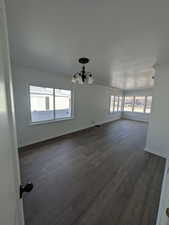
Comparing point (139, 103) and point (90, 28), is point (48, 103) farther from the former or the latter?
point (139, 103)

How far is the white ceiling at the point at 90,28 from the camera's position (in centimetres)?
104

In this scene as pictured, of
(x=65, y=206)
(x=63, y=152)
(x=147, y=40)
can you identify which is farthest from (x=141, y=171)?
(x=147, y=40)

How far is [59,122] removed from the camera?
415 cm

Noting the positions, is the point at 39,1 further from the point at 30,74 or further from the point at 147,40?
the point at 30,74

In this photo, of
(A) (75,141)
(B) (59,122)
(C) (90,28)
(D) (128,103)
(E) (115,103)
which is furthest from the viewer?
(D) (128,103)

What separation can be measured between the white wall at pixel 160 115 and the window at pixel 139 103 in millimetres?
5688

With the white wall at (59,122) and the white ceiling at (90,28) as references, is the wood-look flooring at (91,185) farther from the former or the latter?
the white ceiling at (90,28)

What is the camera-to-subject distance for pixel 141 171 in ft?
7.33

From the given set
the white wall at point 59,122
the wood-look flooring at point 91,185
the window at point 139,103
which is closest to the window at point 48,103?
the white wall at point 59,122

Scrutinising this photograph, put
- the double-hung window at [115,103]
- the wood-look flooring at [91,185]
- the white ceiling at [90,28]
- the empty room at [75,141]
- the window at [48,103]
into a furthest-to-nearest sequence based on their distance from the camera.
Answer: the double-hung window at [115,103], the window at [48,103], the wood-look flooring at [91,185], the white ceiling at [90,28], the empty room at [75,141]

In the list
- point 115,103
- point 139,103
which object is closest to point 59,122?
point 115,103

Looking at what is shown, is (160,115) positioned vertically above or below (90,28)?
below

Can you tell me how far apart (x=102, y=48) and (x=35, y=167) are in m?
2.84

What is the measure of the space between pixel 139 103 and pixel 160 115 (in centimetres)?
596
